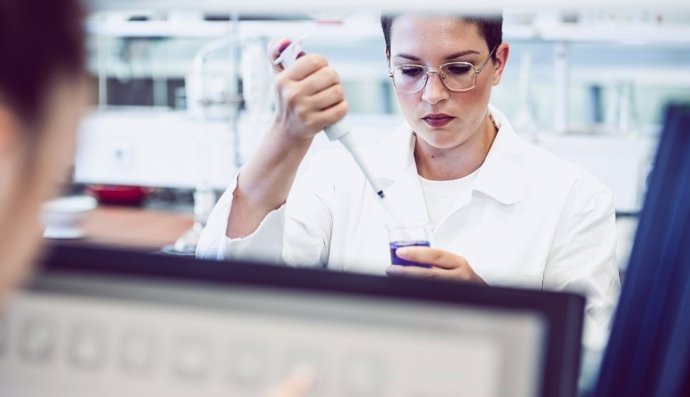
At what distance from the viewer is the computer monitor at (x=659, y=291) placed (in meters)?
0.45

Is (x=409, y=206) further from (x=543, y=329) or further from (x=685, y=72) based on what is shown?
(x=685, y=72)

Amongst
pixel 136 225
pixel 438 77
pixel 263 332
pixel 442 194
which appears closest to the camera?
pixel 263 332

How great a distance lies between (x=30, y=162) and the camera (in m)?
0.36

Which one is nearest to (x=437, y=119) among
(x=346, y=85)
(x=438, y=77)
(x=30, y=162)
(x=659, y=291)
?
(x=438, y=77)

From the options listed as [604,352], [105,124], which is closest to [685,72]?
[105,124]

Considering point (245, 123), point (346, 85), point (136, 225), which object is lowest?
point (136, 225)

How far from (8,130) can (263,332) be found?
184 mm

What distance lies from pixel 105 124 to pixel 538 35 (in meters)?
1.59

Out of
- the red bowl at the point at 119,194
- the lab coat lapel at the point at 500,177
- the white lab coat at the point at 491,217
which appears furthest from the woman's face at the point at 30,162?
the red bowl at the point at 119,194

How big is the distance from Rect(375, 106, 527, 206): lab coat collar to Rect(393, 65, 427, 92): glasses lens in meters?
0.20

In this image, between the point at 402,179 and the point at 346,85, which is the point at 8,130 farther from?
the point at 346,85

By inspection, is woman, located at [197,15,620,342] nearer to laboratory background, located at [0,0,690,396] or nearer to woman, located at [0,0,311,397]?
laboratory background, located at [0,0,690,396]

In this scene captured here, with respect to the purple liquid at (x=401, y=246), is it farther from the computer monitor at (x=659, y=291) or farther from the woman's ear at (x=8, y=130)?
the woman's ear at (x=8, y=130)

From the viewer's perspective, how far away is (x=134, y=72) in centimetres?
394
